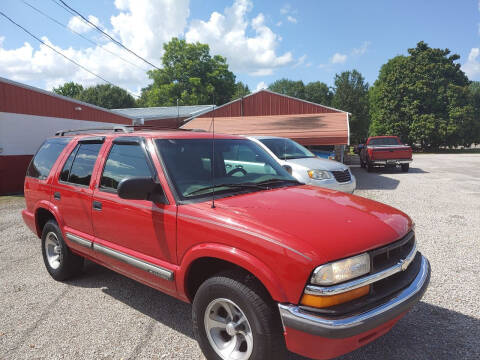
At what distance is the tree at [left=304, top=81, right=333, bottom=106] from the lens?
242 ft

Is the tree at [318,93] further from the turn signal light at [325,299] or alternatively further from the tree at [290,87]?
the turn signal light at [325,299]

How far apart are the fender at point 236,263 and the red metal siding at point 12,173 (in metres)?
12.9

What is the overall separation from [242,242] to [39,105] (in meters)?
15.3

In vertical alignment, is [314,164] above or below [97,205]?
above

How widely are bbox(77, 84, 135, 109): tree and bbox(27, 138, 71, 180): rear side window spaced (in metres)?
58.5

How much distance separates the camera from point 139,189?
2.67 metres

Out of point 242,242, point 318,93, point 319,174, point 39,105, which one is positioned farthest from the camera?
point 318,93

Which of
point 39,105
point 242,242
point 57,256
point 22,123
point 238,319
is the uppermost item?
point 39,105

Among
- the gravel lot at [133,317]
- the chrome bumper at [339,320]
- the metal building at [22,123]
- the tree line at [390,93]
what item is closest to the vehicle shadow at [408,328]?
the gravel lot at [133,317]

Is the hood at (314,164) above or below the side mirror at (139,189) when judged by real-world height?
below

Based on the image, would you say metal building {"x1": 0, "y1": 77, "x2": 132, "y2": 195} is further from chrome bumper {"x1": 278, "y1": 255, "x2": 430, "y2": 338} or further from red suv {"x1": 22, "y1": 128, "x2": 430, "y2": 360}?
chrome bumper {"x1": 278, "y1": 255, "x2": 430, "y2": 338}

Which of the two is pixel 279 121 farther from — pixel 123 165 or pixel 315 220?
pixel 315 220

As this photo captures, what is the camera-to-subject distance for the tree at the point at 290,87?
77938 mm

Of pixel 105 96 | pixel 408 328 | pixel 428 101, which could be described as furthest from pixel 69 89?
pixel 408 328
